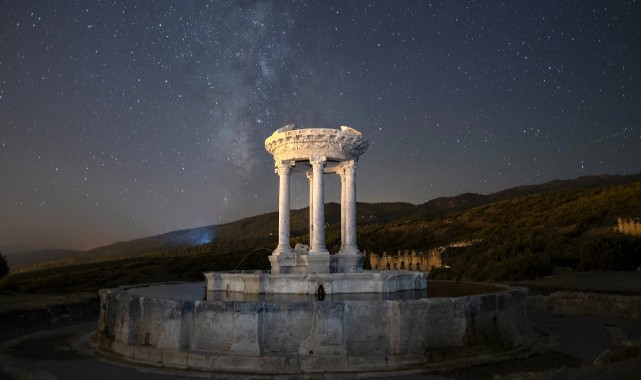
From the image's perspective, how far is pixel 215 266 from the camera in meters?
43.1

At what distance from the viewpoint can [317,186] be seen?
51.6 feet

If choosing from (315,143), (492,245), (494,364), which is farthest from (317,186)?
(492,245)

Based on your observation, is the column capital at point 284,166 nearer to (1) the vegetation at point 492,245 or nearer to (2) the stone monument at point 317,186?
(2) the stone monument at point 317,186

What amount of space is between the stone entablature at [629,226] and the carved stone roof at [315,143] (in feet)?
113

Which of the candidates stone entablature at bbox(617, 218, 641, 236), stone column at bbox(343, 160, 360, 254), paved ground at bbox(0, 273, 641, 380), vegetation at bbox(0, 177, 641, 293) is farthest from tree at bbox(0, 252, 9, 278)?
stone entablature at bbox(617, 218, 641, 236)

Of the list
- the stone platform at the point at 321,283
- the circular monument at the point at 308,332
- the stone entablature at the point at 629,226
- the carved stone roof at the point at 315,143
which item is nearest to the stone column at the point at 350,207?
the carved stone roof at the point at 315,143

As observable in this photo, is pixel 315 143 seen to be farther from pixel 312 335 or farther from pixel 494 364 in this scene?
pixel 494 364

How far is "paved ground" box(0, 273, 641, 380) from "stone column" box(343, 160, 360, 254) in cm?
619

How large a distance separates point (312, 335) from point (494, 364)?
376 centimetres

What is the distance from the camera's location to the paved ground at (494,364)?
8.05 meters

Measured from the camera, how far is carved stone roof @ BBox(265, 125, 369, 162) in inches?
614

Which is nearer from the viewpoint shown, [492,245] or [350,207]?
[350,207]

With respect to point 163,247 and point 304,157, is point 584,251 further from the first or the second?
point 163,247

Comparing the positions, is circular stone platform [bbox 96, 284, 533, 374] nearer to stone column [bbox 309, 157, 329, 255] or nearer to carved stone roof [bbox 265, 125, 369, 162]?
stone column [bbox 309, 157, 329, 255]
